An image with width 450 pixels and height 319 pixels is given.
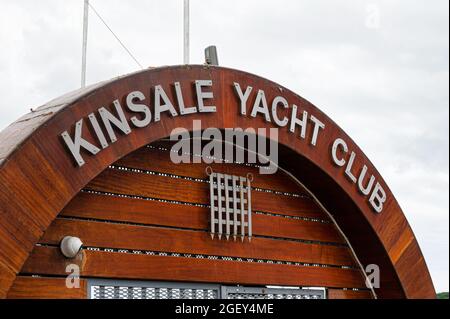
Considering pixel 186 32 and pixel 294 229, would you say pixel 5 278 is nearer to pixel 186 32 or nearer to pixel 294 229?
pixel 186 32

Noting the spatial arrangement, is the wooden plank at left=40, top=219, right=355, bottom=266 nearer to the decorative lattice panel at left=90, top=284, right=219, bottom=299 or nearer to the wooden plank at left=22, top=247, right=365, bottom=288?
the wooden plank at left=22, top=247, right=365, bottom=288

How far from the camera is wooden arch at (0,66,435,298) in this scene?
665cm

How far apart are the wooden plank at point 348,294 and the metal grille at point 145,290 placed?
5.97 ft

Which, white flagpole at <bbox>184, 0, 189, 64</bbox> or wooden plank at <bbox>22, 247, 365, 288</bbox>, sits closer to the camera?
wooden plank at <bbox>22, 247, 365, 288</bbox>

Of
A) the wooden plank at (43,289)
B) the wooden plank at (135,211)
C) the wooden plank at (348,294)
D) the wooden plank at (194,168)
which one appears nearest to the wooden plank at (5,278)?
the wooden plank at (43,289)

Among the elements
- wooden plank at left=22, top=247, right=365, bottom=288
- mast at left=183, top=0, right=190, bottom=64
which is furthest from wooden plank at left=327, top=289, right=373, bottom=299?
mast at left=183, top=0, right=190, bottom=64

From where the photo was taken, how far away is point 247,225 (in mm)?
8867

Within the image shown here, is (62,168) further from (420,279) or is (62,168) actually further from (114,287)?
(420,279)

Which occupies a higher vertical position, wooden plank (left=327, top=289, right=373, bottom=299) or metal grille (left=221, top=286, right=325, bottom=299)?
wooden plank (left=327, top=289, right=373, bottom=299)

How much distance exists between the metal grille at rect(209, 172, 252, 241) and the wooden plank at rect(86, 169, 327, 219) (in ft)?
0.42

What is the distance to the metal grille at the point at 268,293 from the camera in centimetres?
855

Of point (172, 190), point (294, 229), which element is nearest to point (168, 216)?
point (172, 190)
